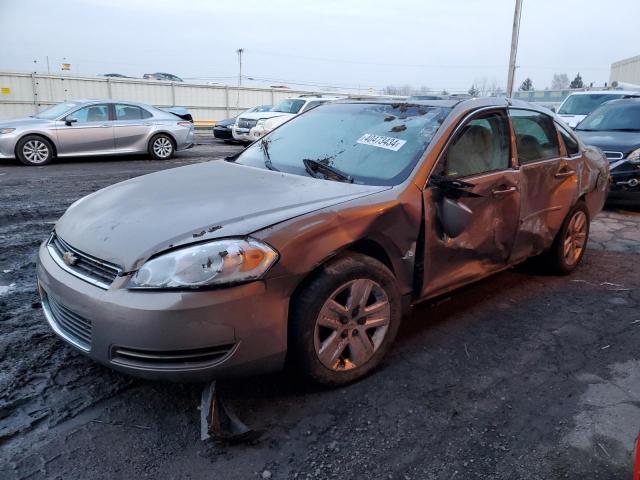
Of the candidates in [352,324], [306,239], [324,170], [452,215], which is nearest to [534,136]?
[452,215]

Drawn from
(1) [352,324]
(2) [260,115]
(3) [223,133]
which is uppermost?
(2) [260,115]

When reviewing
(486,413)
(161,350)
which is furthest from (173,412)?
(486,413)

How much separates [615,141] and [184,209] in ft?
23.3

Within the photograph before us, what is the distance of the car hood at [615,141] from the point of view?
748 cm

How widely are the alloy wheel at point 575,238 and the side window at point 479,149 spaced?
4.12ft

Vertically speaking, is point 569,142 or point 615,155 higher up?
point 569,142

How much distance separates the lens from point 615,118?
346 inches

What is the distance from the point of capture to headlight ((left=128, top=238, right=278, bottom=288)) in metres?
2.35

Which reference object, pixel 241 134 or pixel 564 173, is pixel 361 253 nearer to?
pixel 564 173

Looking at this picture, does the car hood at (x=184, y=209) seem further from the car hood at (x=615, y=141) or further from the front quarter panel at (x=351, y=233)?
the car hood at (x=615, y=141)

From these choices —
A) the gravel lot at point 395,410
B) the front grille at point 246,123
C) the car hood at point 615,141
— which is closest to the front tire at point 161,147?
the front grille at point 246,123

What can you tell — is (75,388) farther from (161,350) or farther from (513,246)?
(513,246)

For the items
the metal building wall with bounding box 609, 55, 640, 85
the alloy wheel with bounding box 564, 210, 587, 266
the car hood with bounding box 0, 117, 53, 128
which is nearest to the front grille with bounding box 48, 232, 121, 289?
the alloy wheel with bounding box 564, 210, 587, 266

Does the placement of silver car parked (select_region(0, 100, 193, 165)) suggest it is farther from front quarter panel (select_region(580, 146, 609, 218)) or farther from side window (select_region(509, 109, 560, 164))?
front quarter panel (select_region(580, 146, 609, 218))
